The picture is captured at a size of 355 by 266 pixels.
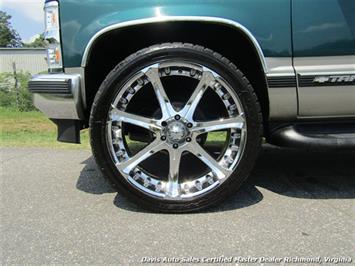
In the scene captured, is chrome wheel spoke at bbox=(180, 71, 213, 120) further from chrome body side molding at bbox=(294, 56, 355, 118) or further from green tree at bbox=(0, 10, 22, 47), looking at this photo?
green tree at bbox=(0, 10, 22, 47)

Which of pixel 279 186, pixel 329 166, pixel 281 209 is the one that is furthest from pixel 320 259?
pixel 329 166

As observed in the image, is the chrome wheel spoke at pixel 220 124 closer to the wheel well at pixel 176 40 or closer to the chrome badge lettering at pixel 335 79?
the wheel well at pixel 176 40

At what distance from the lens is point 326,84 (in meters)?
2.87

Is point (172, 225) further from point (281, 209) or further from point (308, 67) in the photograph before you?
point (308, 67)

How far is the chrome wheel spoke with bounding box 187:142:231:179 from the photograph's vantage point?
9.43 ft

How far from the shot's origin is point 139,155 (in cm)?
290

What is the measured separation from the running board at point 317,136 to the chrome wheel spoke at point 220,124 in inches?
13.3

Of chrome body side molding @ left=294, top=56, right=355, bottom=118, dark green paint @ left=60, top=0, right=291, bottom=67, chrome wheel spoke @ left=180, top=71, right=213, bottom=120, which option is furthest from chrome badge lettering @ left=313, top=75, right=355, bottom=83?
chrome wheel spoke @ left=180, top=71, right=213, bottom=120

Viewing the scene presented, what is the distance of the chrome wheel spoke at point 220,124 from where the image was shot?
2867mm

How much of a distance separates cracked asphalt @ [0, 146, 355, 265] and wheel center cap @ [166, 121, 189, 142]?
0.54 metres

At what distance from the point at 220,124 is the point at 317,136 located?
2.26 feet

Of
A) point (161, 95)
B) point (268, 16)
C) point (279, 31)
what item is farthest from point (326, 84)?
point (161, 95)

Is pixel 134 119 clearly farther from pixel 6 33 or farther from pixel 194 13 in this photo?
pixel 6 33

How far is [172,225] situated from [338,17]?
5.82 ft
